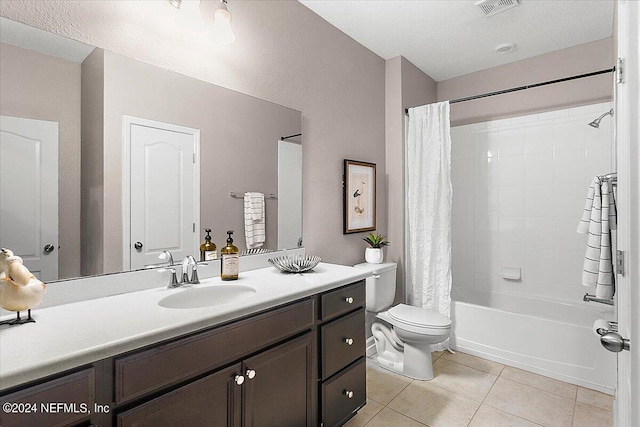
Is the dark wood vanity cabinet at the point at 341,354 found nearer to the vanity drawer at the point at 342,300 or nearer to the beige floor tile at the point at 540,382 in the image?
the vanity drawer at the point at 342,300

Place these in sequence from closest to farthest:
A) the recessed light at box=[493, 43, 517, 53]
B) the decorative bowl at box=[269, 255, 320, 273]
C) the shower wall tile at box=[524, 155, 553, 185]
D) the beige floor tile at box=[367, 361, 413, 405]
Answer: the decorative bowl at box=[269, 255, 320, 273] < the beige floor tile at box=[367, 361, 413, 405] < the recessed light at box=[493, 43, 517, 53] < the shower wall tile at box=[524, 155, 553, 185]

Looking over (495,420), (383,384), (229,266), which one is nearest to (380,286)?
(383,384)

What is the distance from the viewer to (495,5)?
2.24 metres

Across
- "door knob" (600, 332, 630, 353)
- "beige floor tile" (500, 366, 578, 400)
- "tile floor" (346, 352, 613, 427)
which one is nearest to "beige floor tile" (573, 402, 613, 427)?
"tile floor" (346, 352, 613, 427)

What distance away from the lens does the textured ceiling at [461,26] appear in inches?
89.6

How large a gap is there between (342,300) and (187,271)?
2.55ft

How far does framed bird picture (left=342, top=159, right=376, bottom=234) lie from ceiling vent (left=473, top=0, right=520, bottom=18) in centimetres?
133

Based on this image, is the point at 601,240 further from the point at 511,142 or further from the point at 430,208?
the point at 511,142

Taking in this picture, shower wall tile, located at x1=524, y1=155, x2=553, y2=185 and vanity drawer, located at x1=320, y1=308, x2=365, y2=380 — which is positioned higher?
shower wall tile, located at x1=524, y1=155, x2=553, y2=185

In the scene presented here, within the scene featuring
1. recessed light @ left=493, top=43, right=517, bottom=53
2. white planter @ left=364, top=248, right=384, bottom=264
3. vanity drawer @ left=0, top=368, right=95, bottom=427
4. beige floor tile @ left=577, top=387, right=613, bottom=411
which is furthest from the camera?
recessed light @ left=493, top=43, right=517, bottom=53

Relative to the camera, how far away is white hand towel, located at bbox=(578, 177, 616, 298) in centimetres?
178

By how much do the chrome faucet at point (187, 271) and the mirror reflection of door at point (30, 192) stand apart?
0.47 m

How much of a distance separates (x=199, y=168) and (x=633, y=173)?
1.64 meters

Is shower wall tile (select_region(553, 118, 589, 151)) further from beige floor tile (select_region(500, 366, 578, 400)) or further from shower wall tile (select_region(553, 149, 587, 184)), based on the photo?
beige floor tile (select_region(500, 366, 578, 400))
